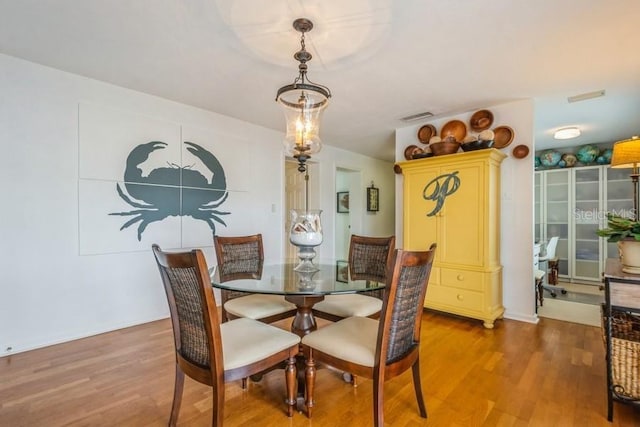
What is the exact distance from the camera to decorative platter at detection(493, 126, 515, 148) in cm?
321

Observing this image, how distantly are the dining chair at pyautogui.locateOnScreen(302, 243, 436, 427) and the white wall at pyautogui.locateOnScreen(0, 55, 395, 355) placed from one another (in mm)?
2180

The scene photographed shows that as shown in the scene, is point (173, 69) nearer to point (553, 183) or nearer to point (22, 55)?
point (22, 55)

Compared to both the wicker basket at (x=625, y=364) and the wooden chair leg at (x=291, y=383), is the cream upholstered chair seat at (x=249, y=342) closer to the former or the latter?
the wooden chair leg at (x=291, y=383)

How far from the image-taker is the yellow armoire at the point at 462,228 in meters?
3.05

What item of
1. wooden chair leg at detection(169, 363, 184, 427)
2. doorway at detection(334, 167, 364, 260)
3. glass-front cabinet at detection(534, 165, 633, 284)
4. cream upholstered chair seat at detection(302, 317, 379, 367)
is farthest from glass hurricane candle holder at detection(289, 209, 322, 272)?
glass-front cabinet at detection(534, 165, 633, 284)

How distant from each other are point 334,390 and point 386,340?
0.75m

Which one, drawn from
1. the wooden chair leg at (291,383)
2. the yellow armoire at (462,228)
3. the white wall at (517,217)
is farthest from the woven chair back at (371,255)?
the white wall at (517,217)

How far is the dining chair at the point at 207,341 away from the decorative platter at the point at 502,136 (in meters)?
2.98

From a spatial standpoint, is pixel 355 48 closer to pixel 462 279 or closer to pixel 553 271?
pixel 462 279

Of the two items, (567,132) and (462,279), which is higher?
(567,132)

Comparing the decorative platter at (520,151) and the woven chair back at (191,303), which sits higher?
the decorative platter at (520,151)

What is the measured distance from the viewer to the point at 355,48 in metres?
2.14

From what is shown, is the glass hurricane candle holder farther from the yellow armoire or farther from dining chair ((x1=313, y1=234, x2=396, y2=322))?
the yellow armoire

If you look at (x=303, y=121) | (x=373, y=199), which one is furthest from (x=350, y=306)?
(x=373, y=199)
